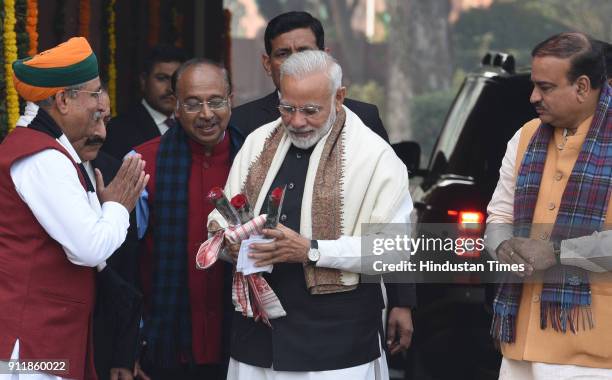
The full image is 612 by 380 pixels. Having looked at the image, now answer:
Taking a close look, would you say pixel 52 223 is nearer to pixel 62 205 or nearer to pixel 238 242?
pixel 62 205

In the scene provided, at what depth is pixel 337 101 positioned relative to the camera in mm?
5121

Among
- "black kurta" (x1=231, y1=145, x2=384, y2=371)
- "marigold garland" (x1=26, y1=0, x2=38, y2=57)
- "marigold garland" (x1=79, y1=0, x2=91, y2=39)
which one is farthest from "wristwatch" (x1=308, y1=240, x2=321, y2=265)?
"marigold garland" (x1=79, y1=0, x2=91, y2=39)

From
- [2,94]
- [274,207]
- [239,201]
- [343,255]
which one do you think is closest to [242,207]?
[239,201]

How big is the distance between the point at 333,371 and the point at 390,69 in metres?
21.1

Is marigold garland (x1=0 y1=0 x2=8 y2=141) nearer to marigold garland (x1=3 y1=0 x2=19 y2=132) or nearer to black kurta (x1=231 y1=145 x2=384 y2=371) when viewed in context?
marigold garland (x1=3 y1=0 x2=19 y2=132)

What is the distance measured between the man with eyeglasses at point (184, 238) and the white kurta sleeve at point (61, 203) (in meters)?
0.88

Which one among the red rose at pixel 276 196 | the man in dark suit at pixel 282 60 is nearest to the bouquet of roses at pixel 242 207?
the red rose at pixel 276 196

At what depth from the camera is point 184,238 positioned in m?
5.59

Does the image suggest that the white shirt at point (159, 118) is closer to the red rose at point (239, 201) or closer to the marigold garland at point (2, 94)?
the marigold garland at point (2, 94)

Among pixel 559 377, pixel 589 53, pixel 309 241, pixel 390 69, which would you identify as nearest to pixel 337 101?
pixel 309 241

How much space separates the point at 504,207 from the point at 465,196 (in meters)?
2.25

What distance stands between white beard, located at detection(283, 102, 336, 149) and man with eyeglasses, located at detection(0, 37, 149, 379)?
72cm

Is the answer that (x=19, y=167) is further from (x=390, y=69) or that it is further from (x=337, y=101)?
(x=390, y=69)

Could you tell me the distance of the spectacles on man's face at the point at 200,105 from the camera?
559 cm
